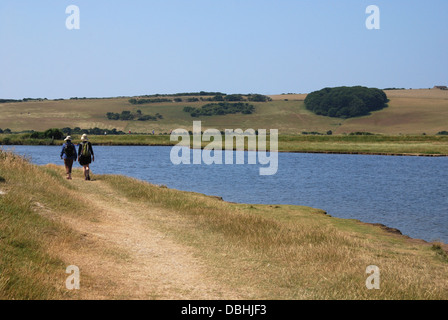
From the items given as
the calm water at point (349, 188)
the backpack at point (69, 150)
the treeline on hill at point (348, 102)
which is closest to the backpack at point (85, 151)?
the backpack at point (69, 150)

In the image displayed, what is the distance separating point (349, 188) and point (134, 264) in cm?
3170

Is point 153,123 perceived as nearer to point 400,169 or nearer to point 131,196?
point 400,169

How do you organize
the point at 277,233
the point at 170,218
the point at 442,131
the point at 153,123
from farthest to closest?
the point at 153,123 → the point at 442,131 → the point at 170,218 → the point at 277,233

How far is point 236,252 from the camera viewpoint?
1309cm

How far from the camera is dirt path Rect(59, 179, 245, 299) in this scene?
946 centimetres

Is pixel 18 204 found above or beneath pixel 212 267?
above

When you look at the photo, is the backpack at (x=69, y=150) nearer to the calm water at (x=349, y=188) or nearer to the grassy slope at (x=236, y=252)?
the grassy slope at (x=236, y=252)

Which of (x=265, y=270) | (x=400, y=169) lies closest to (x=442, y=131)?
(x=400, y=169)

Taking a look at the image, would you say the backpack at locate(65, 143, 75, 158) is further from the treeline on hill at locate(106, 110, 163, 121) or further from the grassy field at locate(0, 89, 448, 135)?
the treeline on hill at locate(106, 110, 163, 121)

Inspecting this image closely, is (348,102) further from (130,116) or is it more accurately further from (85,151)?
(85,151)

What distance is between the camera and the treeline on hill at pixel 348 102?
176 metres

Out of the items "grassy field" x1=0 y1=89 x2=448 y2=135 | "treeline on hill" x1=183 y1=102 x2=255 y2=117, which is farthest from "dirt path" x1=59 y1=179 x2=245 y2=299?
"treeline on hill" x1=183 y1=102 x2=255 y2=117

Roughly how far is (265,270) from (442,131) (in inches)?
5181
